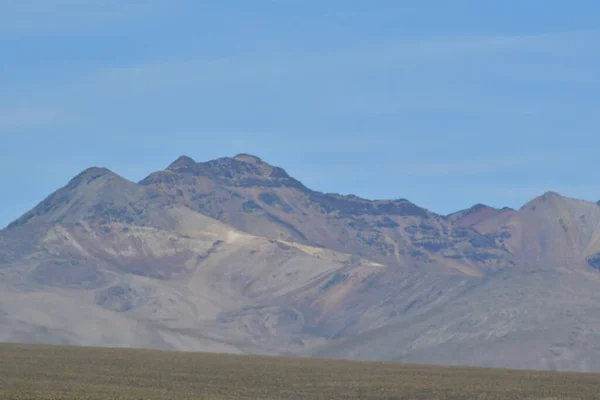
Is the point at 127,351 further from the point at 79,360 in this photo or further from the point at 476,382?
the point at 476,382

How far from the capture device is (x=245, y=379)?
297 feet

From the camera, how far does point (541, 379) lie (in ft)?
302

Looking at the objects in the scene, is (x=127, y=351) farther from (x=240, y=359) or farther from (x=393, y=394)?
(x=393, y=394)

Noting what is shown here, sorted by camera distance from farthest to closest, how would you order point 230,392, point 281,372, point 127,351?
point 127,351 → point 281,372 → point 230,392

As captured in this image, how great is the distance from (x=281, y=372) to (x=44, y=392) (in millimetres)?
31380

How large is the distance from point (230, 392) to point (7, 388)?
15.3 m

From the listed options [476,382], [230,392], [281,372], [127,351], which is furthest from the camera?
[127,351]

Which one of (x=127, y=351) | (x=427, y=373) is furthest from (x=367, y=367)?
(x=127, y=351)

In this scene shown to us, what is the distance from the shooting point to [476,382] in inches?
Answer: 3516

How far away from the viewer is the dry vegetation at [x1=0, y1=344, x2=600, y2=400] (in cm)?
7706

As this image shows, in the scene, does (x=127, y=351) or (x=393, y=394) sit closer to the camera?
(x=393, y=394)

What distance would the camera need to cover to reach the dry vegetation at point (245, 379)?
77.1 m

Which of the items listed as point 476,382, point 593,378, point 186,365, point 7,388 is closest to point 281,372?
point 186,365

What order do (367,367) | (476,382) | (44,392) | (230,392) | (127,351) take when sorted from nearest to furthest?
1. (44,392)
2. (230,392)
3. (476,382)
4. (367,367)
5. (127,351)
